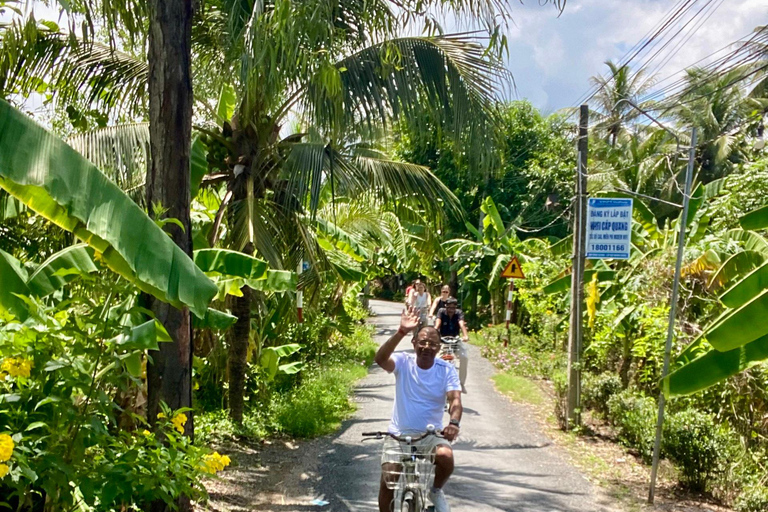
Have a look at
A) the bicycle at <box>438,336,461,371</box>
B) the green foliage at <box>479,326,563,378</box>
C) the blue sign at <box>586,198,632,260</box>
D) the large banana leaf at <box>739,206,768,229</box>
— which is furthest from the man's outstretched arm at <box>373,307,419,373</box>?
the green foliage at <box>479,326,563,378</box>

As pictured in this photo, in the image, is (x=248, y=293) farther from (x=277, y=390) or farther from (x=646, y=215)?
(x=646, y=215)

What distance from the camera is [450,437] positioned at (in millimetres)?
5703

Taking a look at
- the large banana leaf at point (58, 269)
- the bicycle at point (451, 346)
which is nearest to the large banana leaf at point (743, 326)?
the large banana leaf at point (58, 269)

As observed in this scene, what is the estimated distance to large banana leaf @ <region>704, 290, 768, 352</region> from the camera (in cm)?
634

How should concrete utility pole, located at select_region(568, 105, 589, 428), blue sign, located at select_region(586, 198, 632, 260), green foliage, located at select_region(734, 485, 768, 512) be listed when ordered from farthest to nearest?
concrete utility pole, located at select_region(568, 105, 589, 428) → blue sign, located at select_region(586, 198, 632, 260) → green foliage, located at select_region(734, 485, 768, 512)

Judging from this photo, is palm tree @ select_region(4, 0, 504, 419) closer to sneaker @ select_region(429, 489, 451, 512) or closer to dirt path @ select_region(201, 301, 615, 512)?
dirt path @ select_region(201, 301, 615, 512)

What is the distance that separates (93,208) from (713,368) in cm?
549

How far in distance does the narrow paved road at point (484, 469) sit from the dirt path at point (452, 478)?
0.04ft

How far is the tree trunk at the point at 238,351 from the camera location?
34.4 feet

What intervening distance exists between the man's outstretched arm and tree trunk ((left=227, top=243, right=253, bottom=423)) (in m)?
4.58

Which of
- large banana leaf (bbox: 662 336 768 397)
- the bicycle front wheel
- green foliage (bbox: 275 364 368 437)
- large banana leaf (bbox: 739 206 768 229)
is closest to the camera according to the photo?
the bicycle front wheel

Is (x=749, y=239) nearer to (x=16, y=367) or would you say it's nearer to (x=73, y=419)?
(x=73, y=419)

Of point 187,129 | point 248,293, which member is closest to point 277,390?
point 248,293

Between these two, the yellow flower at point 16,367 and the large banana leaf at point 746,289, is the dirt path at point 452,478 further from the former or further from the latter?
the yellow flower at point 16,367
